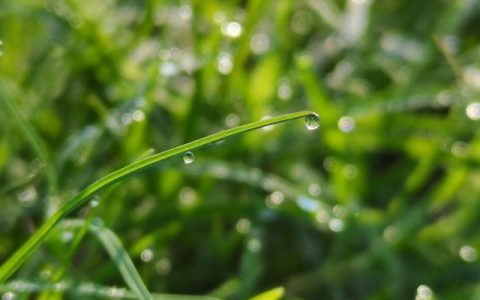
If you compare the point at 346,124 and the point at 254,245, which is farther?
the point at 346,124

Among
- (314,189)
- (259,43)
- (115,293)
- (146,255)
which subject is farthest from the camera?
(259,43)

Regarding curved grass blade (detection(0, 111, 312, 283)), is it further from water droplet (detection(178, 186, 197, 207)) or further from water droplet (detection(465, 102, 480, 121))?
water droplet (detection(465, 102, 480, 121))

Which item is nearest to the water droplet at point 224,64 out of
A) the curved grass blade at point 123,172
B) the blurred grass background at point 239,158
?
the blurred grass background at point 239,158

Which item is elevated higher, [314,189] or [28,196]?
[28,196]

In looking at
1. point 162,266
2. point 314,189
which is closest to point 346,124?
point 314,189

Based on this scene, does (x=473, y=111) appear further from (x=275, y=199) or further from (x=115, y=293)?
(x=115, y=293)

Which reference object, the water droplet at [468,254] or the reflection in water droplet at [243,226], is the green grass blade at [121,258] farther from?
the water droplet at [468,254]
